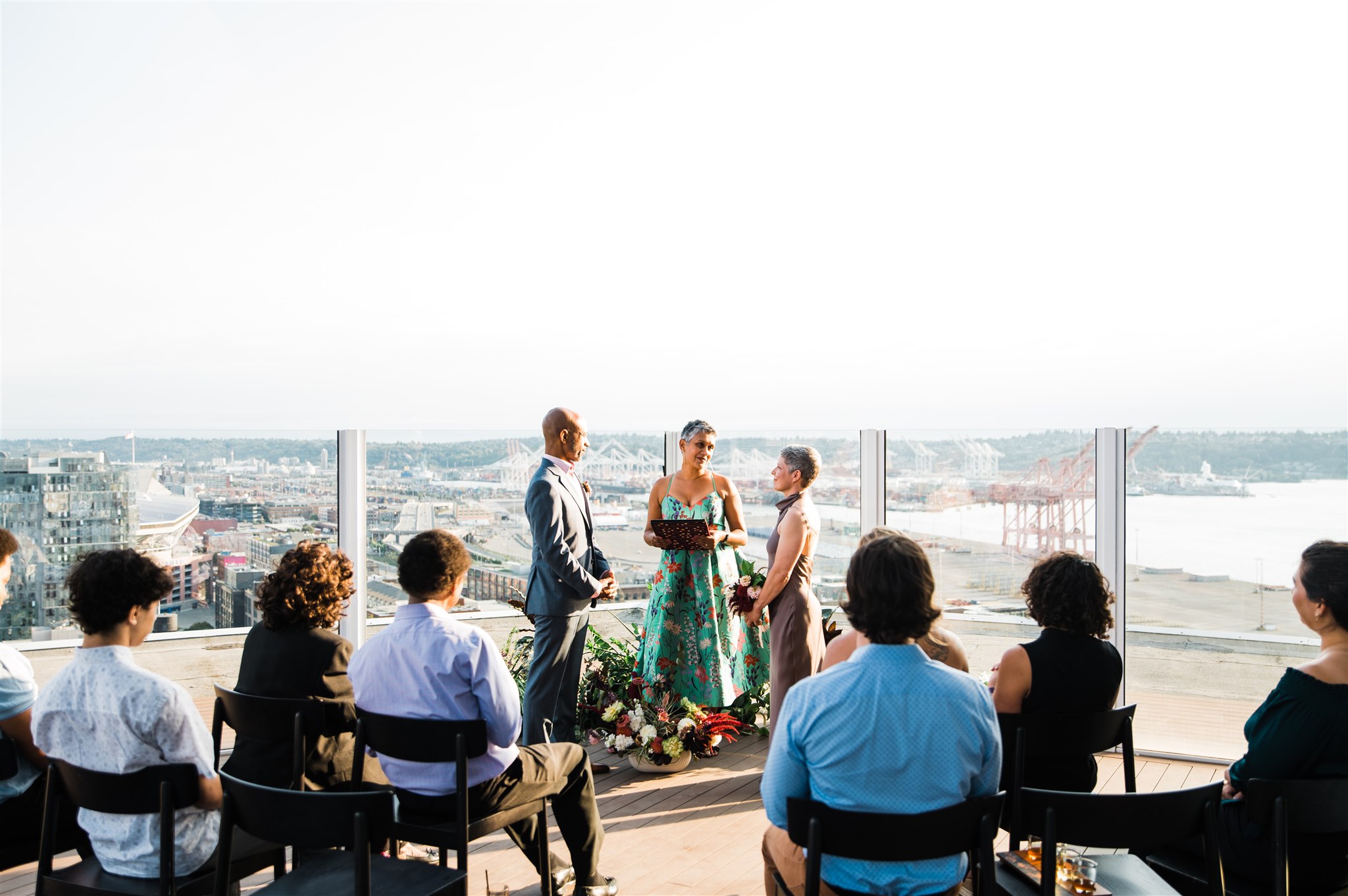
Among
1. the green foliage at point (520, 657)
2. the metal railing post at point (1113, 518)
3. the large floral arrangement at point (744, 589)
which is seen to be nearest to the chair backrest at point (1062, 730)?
the large floral arrangement at point (744, 589)

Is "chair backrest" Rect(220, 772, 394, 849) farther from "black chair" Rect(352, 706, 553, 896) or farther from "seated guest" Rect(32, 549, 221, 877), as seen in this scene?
"black chair" Rect(352, 706, 553, 896)

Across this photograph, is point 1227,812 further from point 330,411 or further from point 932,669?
point 330,411

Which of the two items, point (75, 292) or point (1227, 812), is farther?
point (75, 292)

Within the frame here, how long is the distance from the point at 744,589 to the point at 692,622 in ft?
1.55

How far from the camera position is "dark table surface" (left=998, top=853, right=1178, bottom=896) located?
7.26 ft

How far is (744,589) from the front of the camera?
4664mm

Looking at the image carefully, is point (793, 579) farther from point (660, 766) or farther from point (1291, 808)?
point (1291, 808)

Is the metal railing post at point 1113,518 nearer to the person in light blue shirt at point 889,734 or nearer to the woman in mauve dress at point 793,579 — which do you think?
the woman in mauve dress at point 793,579

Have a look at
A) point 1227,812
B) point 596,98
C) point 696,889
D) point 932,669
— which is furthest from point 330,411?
point 1227,812

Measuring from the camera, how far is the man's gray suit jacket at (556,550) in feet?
13.7

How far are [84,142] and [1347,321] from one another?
6.93 meters

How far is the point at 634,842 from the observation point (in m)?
3.72

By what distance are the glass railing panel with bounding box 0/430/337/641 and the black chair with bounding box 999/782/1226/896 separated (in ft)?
13.3

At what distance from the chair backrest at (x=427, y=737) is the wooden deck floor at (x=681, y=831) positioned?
41.7 inches
